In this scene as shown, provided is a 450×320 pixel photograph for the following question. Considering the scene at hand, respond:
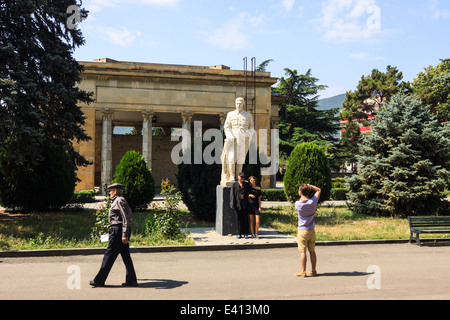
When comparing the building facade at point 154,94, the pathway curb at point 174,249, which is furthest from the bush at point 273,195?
the pathway curb at point 174,249

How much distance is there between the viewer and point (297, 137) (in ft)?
161

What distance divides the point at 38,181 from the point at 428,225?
596 inches

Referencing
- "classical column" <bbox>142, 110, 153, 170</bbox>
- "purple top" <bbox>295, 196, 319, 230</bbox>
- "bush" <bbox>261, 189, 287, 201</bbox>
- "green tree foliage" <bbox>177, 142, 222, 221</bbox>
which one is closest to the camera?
"purple top" <bbox>295, 196, 319, 230</bbox>

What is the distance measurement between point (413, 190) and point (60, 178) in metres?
15.6

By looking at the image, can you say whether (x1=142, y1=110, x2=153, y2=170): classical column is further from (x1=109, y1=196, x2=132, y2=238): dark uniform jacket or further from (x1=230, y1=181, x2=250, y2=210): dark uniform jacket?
(x1=109, y1=196, x2=132, y2=238): dark uniform jacket

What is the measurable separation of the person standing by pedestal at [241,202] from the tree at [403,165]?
8023 mm

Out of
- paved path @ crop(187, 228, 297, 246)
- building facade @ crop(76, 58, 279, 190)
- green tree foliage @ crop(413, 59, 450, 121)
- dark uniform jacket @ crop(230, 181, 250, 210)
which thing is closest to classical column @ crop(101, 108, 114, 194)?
building facade @ crop(76, 58, 279, 190)

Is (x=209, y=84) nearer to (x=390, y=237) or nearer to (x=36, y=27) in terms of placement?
(x=36, y=27)

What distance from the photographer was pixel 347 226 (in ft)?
48.0

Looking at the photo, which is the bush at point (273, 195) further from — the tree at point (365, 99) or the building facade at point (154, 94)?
the tree at point (365, 99)

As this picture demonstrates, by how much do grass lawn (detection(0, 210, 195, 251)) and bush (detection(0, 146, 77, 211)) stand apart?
575 millimetres

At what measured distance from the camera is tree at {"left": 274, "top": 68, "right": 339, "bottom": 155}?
2018 inches

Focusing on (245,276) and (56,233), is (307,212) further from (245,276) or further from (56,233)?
(56,233)

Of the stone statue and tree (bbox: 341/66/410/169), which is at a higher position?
tree (bbox: 341/66/410/169)
